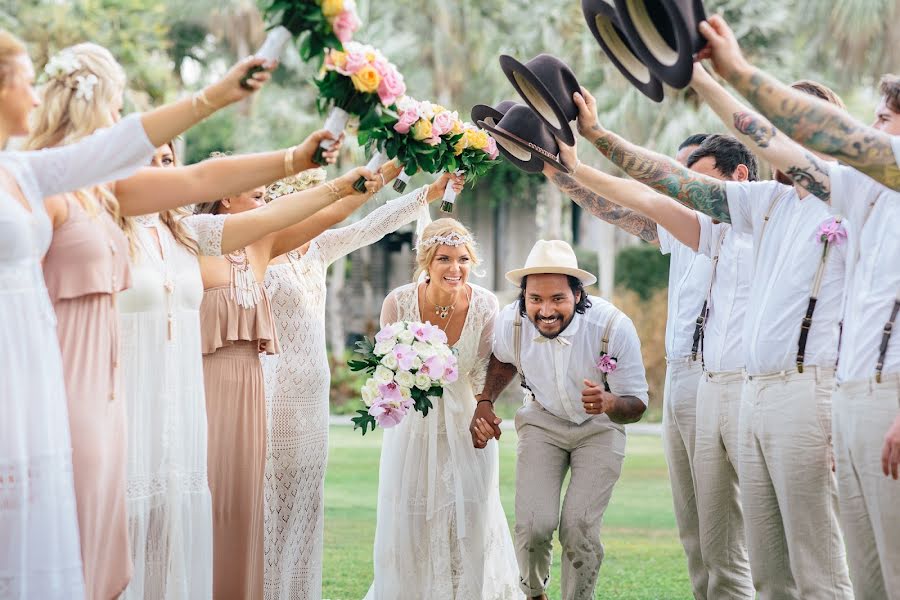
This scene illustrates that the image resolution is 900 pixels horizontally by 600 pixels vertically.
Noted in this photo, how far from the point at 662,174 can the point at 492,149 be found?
5.40 ft

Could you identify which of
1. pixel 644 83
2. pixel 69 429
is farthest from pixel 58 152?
pixel 644 83

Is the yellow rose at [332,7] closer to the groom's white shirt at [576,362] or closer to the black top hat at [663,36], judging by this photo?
the black top hat at [663,36]

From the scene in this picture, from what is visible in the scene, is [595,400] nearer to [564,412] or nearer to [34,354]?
[564,412]

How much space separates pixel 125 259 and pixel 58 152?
23.9 inches

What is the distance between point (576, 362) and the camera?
290 inches

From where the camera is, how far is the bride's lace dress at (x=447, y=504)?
25.0 feet

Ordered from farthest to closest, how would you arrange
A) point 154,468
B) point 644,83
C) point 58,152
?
point 154,468 → point 644,83 → point 58,152

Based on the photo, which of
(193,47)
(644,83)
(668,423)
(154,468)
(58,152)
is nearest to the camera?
(58,152)

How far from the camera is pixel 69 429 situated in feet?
14.5

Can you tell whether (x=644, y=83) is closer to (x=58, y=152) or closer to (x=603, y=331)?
(x=58, y=152)

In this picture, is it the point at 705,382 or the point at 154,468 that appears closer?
the point at 154,468

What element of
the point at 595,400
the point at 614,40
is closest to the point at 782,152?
the point at 614,40

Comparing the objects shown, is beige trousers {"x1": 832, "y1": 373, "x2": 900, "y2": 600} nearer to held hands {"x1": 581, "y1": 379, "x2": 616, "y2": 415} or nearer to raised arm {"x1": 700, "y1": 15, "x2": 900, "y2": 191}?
raised arm {"x1": 700, "y1": 15, "x2": 900, "y2": 191}

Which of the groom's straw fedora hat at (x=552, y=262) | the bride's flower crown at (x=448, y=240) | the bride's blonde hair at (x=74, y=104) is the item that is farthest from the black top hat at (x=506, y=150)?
the bride's blonde hair at (x=74, y=104)
